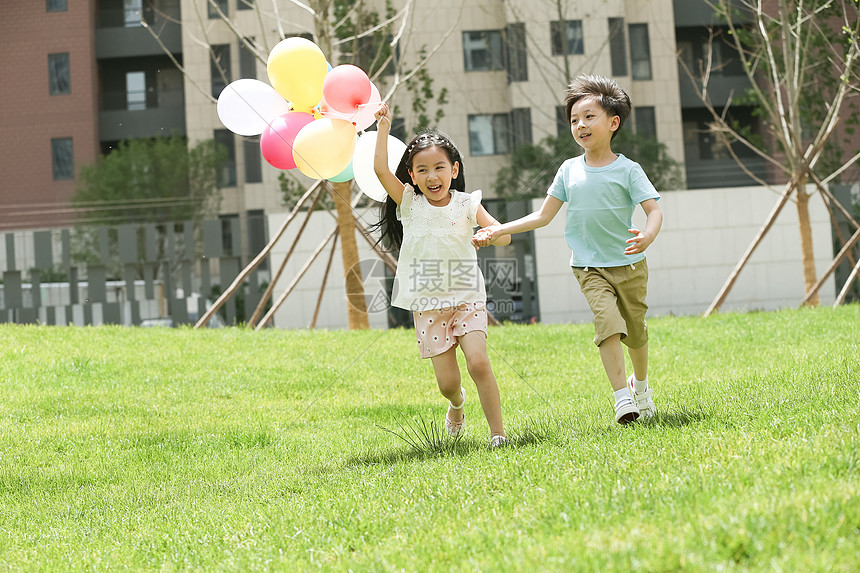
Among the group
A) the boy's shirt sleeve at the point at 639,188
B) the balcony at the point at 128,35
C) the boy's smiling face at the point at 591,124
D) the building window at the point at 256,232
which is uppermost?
the balcony at the point at 128,35

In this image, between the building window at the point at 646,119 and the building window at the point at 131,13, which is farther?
the building window at the point at 131,13

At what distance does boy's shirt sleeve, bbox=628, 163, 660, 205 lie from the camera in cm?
412

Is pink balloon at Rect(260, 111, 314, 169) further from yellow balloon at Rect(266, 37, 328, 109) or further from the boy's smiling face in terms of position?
the boy's smiling face

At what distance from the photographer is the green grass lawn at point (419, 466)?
231 cm

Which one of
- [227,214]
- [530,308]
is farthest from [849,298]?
[227,214]

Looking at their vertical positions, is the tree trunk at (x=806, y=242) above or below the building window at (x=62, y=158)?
below

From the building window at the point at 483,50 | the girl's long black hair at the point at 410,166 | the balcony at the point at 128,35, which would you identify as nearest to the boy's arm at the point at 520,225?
the girl's long black hair at the point at 410,166

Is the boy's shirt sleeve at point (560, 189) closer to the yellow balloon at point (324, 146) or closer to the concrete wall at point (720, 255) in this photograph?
the yellow balloon at point (324, 146)

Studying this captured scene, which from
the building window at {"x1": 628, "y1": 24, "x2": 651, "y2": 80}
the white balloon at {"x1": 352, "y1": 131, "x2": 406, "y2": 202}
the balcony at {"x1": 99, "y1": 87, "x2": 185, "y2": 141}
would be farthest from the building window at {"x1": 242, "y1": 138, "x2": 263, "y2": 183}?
the white balloon at {"x1": 352, "y1": 131, "x2": 406, "y2": 202}

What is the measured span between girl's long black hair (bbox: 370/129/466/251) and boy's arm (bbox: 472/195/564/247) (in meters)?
0.42

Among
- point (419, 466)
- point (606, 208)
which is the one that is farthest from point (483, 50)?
point (419, 466)

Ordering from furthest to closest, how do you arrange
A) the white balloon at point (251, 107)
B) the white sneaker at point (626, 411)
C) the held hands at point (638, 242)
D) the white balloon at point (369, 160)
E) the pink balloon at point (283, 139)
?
the white balloon at point (251, 107) < the pink balloon at point (283, 139) < the white balloon at point (369, 160) < the white sneaker at point (626, 411) < the held hands at point (638, 242)

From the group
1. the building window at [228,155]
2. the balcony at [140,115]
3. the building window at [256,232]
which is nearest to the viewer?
the building window at [256,232]

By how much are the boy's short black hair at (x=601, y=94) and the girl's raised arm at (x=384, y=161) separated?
0.89 meters
